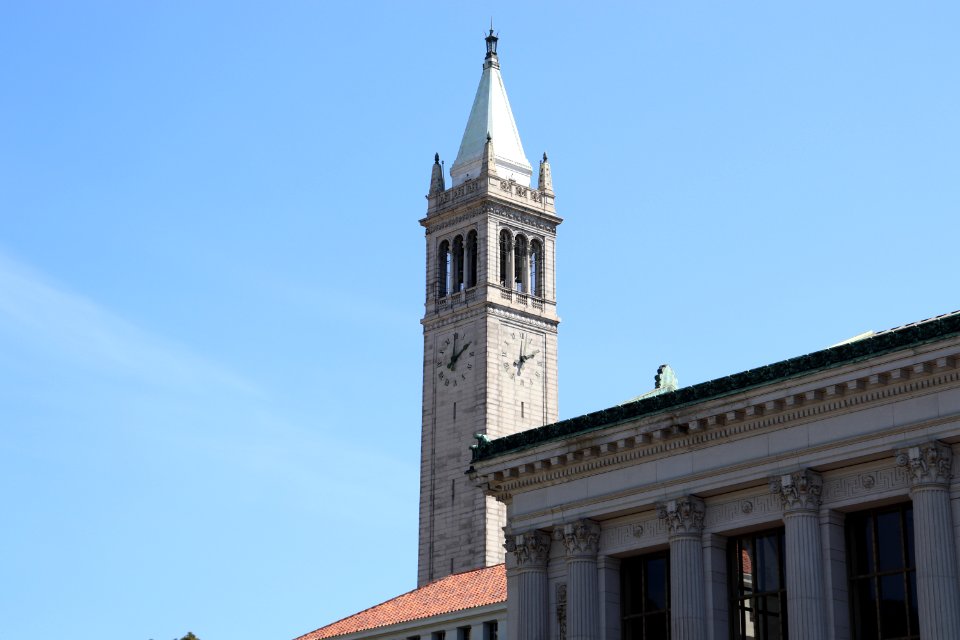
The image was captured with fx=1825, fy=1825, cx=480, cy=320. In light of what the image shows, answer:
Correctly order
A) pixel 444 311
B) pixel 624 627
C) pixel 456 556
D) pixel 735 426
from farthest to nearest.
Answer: pixel 444 311, pixel 456 556, pixel 624 627, pixel 735 426

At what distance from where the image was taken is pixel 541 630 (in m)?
47.3

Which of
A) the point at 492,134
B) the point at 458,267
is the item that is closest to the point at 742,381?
the point at 458,267

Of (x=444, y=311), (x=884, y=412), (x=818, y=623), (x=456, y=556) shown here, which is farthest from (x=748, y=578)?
(x=444, y=311)

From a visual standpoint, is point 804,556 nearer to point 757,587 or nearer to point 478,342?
point 757,587

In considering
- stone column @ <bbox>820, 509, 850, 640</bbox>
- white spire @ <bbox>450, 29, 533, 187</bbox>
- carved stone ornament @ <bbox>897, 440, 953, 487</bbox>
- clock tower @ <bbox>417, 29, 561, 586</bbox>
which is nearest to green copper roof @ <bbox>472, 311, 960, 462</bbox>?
carved stone ornament @ <bbox>897, 440, 953, 487</bbox>

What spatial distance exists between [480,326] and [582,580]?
76.9 metres

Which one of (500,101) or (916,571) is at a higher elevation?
(500,101)

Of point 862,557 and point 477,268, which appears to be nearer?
point 862,557

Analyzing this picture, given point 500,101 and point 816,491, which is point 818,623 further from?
point 500,101

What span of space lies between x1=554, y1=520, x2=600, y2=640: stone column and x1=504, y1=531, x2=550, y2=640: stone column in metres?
1.09

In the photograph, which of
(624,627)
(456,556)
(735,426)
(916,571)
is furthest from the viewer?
(456,556)

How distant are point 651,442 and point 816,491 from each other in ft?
16.8

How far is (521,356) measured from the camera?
4877 inches

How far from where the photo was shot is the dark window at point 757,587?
42812 mm
